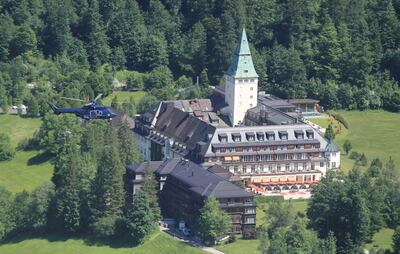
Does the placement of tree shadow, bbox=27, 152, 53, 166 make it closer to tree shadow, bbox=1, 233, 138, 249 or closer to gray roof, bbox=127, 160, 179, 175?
gray roof, bbox=127, 160, 179, 175

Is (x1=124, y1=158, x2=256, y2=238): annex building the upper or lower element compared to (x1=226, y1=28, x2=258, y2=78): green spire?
lower

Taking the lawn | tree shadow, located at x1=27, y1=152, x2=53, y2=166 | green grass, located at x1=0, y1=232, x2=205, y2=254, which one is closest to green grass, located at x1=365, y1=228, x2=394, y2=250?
green grass, located at x1=0, y1=232, x2=205, y2=254

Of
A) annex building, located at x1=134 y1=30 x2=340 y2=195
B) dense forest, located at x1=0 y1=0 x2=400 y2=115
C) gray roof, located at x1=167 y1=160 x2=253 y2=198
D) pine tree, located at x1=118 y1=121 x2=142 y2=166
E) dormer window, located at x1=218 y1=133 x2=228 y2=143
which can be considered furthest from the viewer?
dense forest, located at x1=0 y1=0 x2=400 y2=115

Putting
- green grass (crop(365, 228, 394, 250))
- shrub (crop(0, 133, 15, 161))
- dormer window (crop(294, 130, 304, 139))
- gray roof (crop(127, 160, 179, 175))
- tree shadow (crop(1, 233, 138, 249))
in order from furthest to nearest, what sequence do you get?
shrub (crop(0, 133, 15, 161))
dormer window (crop(294, 130, 304, 139))
gray roof (crop(127, 160, 179, 175))
tree shadow (crop(1, 233, 138, 249))
green grass (crop(365, 228, 394, 250))

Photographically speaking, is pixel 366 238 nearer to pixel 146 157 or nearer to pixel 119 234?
pixel 119 234

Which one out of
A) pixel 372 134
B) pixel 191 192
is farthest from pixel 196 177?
pixel 372 134

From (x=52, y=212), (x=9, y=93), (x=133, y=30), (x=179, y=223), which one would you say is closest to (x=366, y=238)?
(x=179, y=223)
